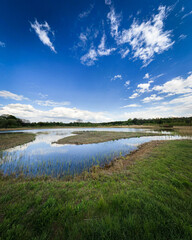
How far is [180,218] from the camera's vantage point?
2428mm

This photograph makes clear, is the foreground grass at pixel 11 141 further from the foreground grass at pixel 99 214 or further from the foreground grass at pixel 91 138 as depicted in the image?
the foreground grass at pixel 99 214

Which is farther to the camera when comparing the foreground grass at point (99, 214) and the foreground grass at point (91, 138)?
the foreground grass at point (91, 138)

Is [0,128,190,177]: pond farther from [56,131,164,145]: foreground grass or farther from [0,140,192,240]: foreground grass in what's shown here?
[56,131,164,145]: foreground grass

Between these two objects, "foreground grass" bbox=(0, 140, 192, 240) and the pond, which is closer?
"foreground grass" bbox=(0, 140, 192, 240)

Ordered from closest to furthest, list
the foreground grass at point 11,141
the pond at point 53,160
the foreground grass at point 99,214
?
A: the foreground grass at point 99,214
the pond at point 53,160
the foreground grass at point 11,141

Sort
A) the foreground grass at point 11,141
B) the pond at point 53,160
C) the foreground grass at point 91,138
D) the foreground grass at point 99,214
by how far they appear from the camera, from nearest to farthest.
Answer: the foreground grass at point 99,214, the pond at point 53,160, the foreground grass at point 11,141, the foreground grass at point 91,138

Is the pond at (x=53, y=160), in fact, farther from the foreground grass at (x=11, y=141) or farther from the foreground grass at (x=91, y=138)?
the foreground grass at (x=91, y=138)

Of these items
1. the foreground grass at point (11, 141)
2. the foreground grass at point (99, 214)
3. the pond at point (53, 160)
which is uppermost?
the foreground grass at point (99, 214)

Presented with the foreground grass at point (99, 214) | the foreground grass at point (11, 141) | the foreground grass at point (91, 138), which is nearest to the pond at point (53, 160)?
the foreground grass at point (99, 214)

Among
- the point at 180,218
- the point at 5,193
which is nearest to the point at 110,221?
the point at 180,218

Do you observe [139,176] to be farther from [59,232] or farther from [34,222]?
[34,222]

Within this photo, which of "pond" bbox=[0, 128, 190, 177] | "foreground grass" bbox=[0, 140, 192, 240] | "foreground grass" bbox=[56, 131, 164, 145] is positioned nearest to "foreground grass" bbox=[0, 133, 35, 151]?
"pond" bbox=[0, 128, 190, 177]

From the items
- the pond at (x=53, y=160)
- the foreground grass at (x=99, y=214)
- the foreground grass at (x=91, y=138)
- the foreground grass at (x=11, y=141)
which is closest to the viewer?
the foreground grass at (x=99, y=214)

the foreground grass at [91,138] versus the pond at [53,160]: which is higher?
→ the foreground grass at [91,138]
